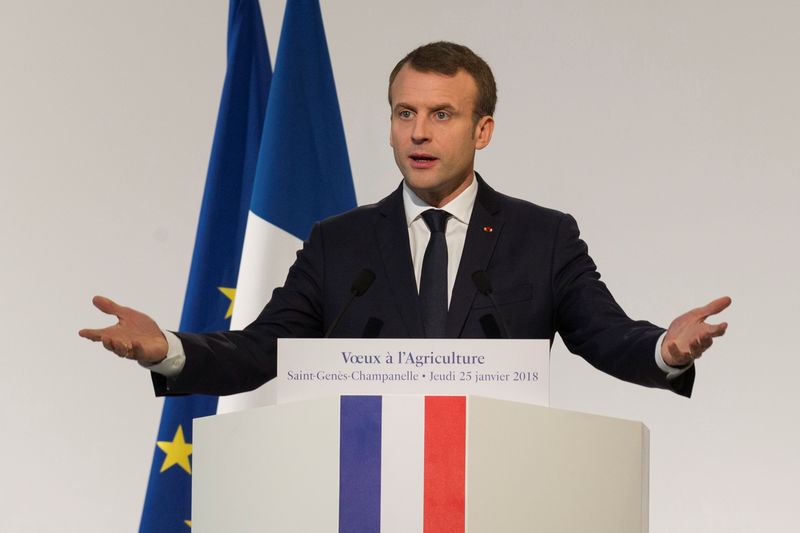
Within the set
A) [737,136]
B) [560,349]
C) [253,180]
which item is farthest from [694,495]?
[253,180]

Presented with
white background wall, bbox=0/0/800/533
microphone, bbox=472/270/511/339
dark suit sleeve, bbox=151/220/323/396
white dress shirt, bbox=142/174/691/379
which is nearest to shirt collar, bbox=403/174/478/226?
white dress shirt, bbox=142/174/691/379

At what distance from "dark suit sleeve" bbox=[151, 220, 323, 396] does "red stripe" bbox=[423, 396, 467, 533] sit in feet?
2.13

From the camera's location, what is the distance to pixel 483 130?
2609 mm

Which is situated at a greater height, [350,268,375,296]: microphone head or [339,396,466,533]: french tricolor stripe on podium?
[350,268,375,296]: microphone head

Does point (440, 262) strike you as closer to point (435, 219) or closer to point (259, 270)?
point (435, 219)

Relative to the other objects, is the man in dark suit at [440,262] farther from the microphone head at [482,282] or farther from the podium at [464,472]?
the podium at [464,472]

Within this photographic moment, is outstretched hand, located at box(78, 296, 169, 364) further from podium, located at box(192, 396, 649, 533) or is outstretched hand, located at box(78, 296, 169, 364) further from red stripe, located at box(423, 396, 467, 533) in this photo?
red stripe, located at box(423, 396, 467, 533)

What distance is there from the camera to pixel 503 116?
14.2ft

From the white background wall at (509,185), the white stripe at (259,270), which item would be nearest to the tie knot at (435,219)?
the white stripe at (259,270)

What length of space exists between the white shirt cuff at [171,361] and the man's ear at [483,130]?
886mm

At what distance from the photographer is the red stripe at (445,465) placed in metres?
1.63

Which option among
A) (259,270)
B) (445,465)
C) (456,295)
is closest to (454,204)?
(456,295)

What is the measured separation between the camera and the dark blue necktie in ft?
7.72

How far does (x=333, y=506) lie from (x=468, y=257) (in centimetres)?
86
